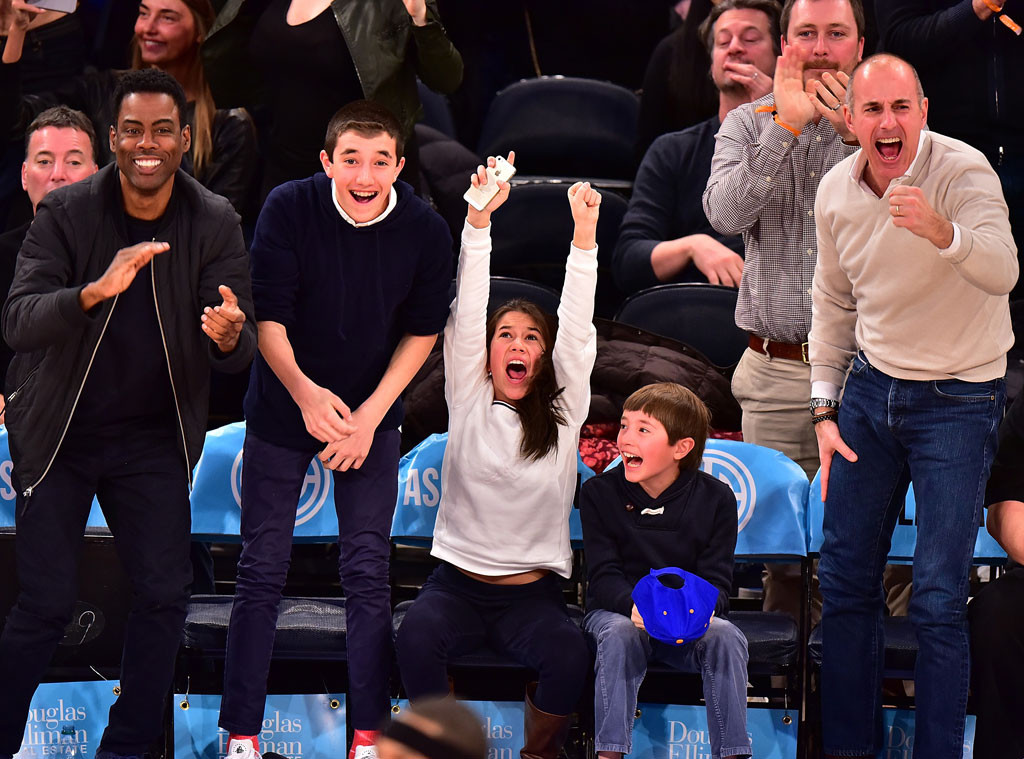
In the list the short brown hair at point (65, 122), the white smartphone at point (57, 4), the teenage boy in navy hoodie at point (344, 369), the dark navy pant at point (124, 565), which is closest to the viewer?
the dark navy pant at point (124, 565)

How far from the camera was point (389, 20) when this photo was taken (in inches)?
215

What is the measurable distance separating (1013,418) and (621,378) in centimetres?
144

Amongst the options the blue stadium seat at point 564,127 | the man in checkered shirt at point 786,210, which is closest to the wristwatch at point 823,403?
the man in checkered shirt at point 786,210

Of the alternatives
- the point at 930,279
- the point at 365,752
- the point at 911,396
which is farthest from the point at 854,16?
the point at 365,752

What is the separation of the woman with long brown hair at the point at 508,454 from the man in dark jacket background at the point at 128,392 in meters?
0.79

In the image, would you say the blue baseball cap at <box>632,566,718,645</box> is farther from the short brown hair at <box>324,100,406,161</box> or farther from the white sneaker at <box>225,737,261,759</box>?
the short brown hair at <box>324,100,406,161</box>

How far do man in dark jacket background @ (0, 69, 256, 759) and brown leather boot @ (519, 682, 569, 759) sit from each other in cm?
108

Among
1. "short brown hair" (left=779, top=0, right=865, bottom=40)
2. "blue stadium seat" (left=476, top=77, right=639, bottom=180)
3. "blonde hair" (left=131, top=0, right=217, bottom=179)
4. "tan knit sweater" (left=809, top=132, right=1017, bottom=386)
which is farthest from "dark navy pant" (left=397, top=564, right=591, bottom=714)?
"blue stadium seat" (left=476, top=77, right=639, bottom=180)

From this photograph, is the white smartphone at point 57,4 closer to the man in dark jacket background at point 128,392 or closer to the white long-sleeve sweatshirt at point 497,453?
the man in dark jacket background at point 128,392

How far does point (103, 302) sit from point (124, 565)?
78 cm

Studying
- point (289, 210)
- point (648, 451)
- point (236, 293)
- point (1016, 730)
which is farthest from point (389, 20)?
point (1016, 730)

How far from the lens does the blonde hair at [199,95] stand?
19.6 ft

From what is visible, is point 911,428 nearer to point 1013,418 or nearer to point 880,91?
point 1013,418

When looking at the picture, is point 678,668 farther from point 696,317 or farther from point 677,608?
point 696,317
